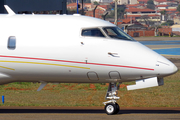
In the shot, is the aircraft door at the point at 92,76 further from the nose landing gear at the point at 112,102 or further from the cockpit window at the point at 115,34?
the cockpit window at the point at 115,34

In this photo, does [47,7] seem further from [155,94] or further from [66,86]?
[155,94]

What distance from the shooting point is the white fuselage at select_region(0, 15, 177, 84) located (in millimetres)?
13914

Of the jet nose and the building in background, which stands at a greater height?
the building in background

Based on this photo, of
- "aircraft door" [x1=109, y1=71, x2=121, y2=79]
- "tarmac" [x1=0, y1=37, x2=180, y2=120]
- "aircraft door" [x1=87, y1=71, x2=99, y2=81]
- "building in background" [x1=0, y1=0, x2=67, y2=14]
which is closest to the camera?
"aircraft door" [x1=109, y1=71, x2=121, y2=79]

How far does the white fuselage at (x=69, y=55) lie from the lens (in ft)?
45.6

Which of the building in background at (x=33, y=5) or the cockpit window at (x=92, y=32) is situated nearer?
the cockpit window at (x=92, y=32)

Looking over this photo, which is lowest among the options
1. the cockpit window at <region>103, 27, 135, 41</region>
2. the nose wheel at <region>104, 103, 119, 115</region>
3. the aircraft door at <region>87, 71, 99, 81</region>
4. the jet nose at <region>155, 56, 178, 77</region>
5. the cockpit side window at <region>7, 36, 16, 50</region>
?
the nose wheel at <region>104, 103, 119, 115</region>

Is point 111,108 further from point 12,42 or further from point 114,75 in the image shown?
point 12,42

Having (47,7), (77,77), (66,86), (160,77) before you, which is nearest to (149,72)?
(160,77)

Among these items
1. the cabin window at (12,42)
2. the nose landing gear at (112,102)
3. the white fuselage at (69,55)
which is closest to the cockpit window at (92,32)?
the white fuselage at (69,55)

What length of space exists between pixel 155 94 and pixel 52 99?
6105mm

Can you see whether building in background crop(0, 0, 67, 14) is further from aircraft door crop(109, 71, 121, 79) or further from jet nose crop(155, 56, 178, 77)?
jet nose crop(155, 56, 178, 77)

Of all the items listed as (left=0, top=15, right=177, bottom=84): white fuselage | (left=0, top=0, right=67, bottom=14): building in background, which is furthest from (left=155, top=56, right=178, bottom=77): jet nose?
(left=0, top=0, right=67, bottom=14): building in background

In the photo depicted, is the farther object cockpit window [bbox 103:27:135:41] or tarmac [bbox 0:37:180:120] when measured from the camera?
tarmac [bbox 0:37:180:120]
